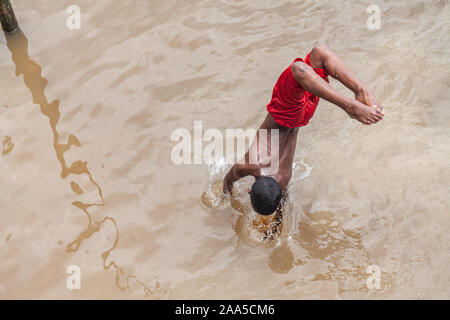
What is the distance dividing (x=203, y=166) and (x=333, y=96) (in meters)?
1.85

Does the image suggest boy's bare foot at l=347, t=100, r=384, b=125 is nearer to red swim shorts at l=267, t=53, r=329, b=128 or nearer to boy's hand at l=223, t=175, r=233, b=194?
red swim shorts at l=267, t=53, r=329, b=128

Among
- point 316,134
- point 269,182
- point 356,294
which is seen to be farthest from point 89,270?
point 316,134

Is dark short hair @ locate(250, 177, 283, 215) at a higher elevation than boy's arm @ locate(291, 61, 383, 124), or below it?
below

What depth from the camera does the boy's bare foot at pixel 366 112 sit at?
109 inches

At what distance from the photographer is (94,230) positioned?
4.02m

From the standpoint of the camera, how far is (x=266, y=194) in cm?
328

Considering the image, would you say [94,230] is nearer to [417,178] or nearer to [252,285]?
[252,285]

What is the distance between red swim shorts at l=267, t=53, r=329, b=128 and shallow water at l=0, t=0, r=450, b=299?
3.31ft

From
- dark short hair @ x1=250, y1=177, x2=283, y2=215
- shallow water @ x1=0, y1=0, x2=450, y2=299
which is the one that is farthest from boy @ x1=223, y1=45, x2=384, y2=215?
shallow water @ x1=0, y1=0, x2=450, y2=299

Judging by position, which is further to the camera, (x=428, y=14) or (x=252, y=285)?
(x=428, y=14)

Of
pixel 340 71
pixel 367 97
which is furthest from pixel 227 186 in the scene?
pixel 367 97

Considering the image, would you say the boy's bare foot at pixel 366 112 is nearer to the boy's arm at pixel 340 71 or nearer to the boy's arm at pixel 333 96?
the boy's arm at pixel 333 96

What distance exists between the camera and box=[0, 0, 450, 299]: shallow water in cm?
383

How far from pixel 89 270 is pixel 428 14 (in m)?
4.59
